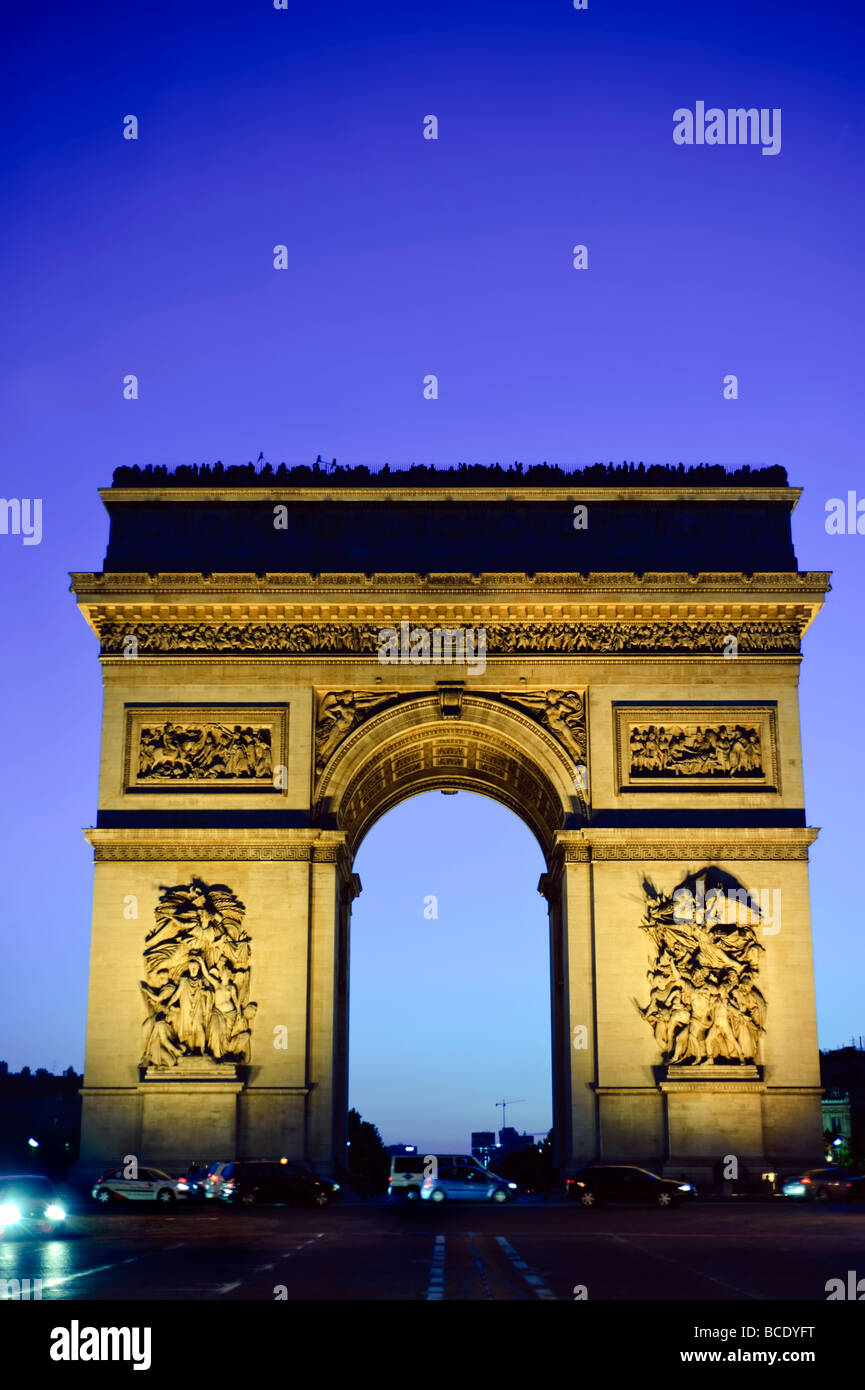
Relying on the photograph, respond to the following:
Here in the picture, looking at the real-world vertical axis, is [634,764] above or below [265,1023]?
above

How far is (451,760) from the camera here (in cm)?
4541

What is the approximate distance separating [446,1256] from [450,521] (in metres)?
24.9

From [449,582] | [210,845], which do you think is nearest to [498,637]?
[449,582]

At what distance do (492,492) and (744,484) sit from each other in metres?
6.73

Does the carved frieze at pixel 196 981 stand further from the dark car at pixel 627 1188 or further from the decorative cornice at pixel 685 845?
the dark car at pixel 627 1188

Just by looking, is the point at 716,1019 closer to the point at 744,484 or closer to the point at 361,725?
the point at 361,725

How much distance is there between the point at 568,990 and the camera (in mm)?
38969

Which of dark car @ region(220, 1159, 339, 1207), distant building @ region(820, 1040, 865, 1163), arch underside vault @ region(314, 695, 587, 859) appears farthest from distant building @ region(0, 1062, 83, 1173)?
dark car @ region(220, 1159, 339, 1207)

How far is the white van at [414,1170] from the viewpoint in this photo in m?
39.0

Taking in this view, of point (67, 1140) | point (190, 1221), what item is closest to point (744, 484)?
point (190, 1221)

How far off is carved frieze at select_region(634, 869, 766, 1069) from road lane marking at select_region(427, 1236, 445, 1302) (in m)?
16.2

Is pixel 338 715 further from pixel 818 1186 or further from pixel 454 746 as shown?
pixel 818 1186

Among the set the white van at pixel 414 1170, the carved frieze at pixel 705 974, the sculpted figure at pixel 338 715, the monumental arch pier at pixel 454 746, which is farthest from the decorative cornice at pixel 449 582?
the white van at pixel 414 1170

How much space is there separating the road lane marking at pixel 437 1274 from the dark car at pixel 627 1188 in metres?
12.0
